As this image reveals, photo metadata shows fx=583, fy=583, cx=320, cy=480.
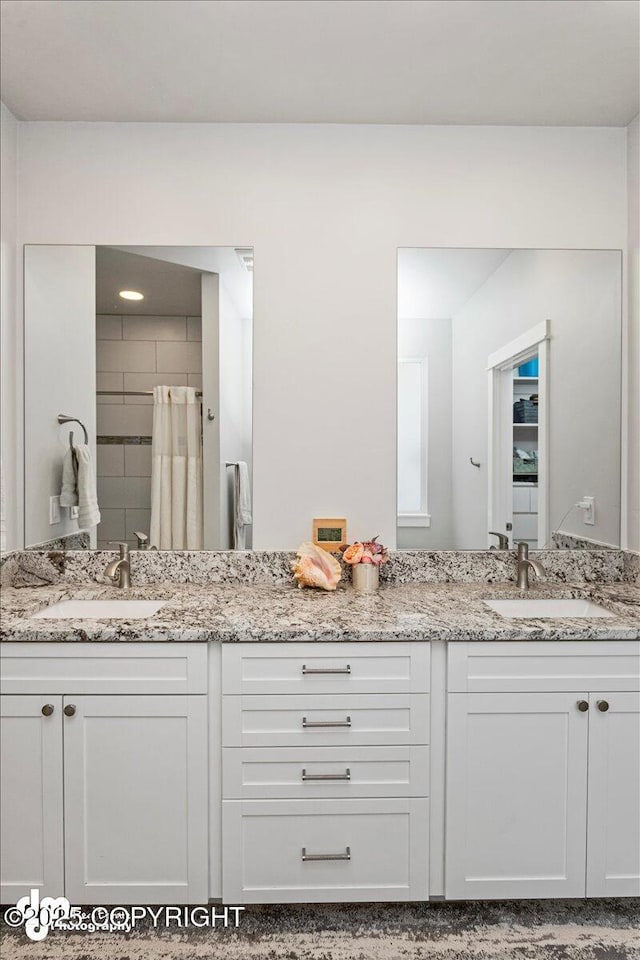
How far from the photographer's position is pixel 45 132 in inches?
83.2

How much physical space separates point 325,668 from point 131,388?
124cm

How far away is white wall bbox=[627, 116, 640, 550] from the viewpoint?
6.91 feet

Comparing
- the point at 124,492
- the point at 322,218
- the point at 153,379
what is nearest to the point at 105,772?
the point at 124,492

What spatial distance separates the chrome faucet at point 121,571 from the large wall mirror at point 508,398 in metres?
0.99

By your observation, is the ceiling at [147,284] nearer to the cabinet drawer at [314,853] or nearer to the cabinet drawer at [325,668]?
the cabinet drawer at [325,668]

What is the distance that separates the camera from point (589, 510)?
2.19m

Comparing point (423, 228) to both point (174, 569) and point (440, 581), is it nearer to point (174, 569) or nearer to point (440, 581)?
point (440, 581)

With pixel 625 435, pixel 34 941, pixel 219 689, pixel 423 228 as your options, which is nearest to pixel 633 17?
pixel 423 228

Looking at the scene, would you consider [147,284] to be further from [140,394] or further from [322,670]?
[322,670]

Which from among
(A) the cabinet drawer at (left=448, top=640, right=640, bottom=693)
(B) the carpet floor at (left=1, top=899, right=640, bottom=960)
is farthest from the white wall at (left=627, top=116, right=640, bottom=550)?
(B) the carpet floor at (left=1, top=899, right=640, bottom=960)

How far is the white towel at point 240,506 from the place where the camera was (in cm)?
215

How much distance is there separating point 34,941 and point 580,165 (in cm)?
304

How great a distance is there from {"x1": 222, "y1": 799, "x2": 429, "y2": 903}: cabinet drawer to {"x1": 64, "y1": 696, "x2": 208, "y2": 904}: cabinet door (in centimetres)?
10

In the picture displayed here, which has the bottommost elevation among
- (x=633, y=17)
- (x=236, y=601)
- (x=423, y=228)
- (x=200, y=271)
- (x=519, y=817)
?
(x=519, y=817)
